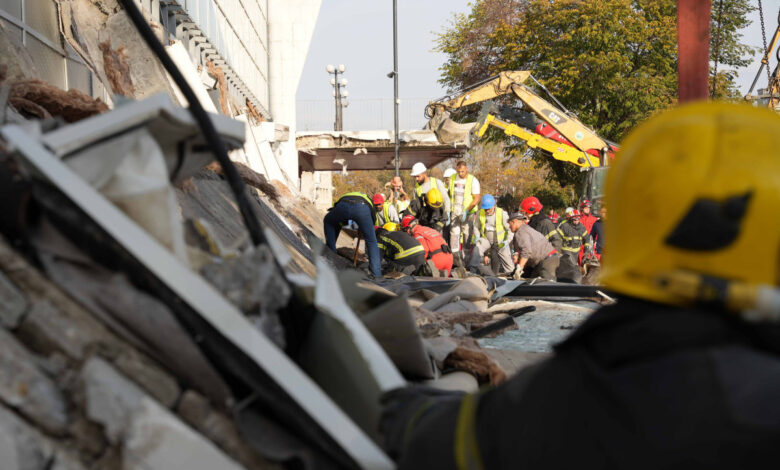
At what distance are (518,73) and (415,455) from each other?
15.5m

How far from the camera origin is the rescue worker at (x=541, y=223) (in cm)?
1162

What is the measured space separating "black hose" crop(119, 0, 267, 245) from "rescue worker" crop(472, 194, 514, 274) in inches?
373

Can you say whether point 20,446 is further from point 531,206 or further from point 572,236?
point 531,206

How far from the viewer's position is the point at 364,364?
1604 mm

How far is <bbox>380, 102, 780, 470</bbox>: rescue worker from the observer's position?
0.98 m

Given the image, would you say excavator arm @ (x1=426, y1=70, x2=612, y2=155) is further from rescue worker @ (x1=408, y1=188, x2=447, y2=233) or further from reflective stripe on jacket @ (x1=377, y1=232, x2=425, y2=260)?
reflective stripe on jacket @ (x1=377, y1=232, x2=425, y2=260)

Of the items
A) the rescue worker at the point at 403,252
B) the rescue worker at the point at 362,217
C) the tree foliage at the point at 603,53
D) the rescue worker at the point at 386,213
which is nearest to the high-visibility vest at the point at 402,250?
the rescue worker at the point at 403,252

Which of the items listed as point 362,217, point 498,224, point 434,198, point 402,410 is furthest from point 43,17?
point 498,224

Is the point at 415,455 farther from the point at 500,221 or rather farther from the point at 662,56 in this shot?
the point at 662,56

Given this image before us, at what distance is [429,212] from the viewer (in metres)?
12.1

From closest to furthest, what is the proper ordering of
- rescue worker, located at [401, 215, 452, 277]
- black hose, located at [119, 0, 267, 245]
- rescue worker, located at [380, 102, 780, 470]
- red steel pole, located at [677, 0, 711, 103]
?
1. rescue worker, located at [380, 102, 780, 470]
2. black hose, located at [119, 0, 267, 245]
3. red steel pole, located at [677, 0, 711, 103]
4. rescue worker, located at [401, 215, 452, 277]

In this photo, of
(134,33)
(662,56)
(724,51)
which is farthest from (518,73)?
(724,51)

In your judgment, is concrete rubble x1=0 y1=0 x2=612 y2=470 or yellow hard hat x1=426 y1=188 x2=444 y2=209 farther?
yellow hard hat x1=426 y1=188 x2=444 y2=209

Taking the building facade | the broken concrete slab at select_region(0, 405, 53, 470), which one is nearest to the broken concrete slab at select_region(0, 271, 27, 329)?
the broken concrete slab at select_region(0, 405, 53, 470)
